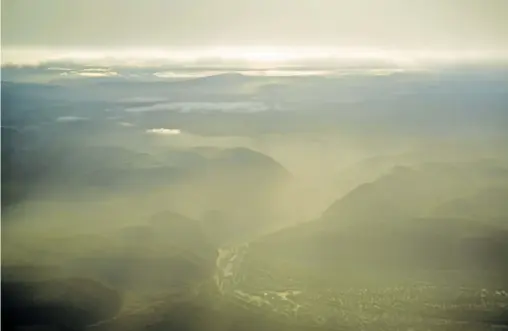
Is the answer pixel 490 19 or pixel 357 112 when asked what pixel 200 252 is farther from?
pixel 490 19

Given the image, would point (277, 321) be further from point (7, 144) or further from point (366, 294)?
point (7, 144)

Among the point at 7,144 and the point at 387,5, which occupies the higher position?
the point at 387,5

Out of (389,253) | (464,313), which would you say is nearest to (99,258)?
(389,253)

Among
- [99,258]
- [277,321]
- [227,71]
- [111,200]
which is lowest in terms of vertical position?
[277,321]

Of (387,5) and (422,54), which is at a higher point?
(387,5)

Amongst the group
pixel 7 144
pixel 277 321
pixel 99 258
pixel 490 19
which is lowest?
pixel 277 321

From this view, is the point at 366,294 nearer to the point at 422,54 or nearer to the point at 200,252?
the point at 200,252

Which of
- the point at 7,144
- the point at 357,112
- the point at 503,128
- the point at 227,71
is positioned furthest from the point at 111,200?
the point at 503,128
